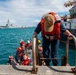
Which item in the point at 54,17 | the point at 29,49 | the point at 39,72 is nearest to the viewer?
the point at 39,72

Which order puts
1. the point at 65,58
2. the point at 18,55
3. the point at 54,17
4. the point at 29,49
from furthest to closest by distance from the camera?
the point at 29,49, the point at 18,55, the point at 65,58, the point at 54,17

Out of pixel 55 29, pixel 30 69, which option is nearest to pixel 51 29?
pixel 55 29

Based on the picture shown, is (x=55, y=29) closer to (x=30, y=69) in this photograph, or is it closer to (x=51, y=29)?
(x=51, y=29)

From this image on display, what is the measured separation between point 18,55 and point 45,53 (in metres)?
9.01

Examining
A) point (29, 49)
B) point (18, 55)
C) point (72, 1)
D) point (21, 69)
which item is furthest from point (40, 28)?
point (72, 1)

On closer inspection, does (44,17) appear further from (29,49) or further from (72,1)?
(72,1)

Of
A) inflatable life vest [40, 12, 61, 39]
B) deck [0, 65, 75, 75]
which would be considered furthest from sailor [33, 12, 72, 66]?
deck [0, 65, 75, 75]

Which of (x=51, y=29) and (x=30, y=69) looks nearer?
(x=30, y=69)

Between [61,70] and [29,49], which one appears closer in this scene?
[61,70]

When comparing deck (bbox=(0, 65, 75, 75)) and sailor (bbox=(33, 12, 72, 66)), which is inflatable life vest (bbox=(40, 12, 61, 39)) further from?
deck (bbox=(0, 65, 75, 75))

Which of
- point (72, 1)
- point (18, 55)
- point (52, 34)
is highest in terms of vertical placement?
point (72, 1)

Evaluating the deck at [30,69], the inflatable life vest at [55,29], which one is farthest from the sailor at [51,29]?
the deck at [30,69]

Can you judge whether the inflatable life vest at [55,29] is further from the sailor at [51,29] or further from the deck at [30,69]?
the deck at [30,69]

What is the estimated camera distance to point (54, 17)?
20.7ft
